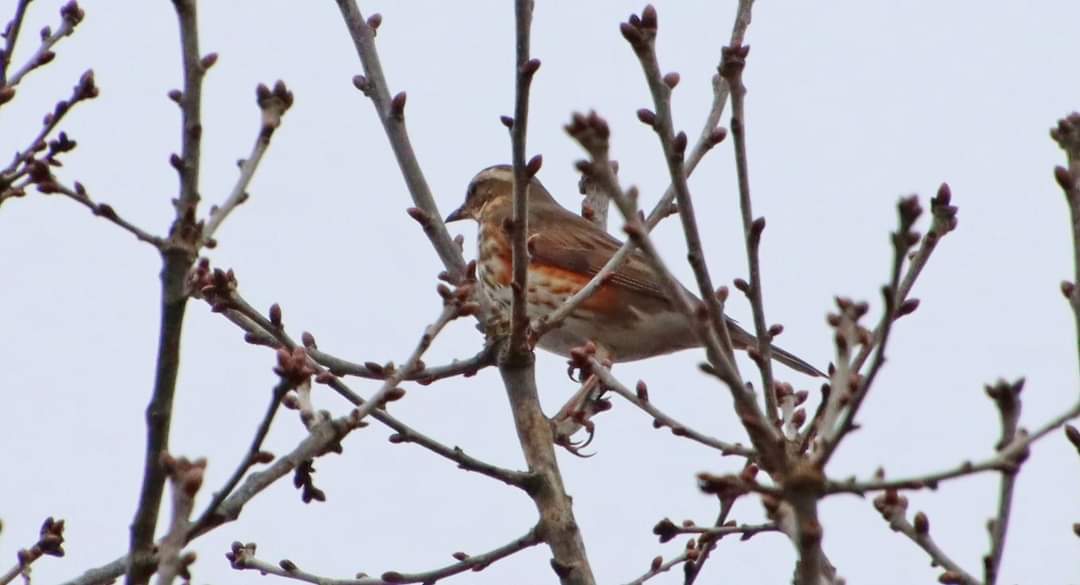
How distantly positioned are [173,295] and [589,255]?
628 centimetres

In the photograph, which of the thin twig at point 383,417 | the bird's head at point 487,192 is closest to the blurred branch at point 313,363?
the thin twig at point 383,417

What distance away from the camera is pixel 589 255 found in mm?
9820

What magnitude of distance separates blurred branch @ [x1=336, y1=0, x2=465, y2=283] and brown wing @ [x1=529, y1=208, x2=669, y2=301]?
8.59 ft

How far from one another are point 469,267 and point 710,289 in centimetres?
190

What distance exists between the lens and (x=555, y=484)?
19.1ft

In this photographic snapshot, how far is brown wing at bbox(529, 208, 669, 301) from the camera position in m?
9.66

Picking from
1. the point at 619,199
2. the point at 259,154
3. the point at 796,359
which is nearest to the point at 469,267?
the point at 259,154

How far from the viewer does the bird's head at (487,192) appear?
11617mm

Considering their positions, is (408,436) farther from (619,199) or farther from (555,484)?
(619,199)

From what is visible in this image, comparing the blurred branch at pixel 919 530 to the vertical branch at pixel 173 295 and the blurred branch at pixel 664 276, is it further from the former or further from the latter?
the vertical branch at pixel 173 295

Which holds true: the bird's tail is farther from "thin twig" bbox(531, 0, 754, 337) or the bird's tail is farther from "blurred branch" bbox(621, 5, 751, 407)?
"blurred branch" bbox(621, 5, 751, 407)

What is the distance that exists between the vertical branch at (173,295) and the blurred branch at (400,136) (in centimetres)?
305

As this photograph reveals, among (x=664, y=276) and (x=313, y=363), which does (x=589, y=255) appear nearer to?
(x=313, y=363)

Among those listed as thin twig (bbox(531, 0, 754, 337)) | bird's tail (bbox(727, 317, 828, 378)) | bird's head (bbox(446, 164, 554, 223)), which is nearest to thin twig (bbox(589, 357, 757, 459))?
thin twig (bbox(531, 0, 754, 337))
